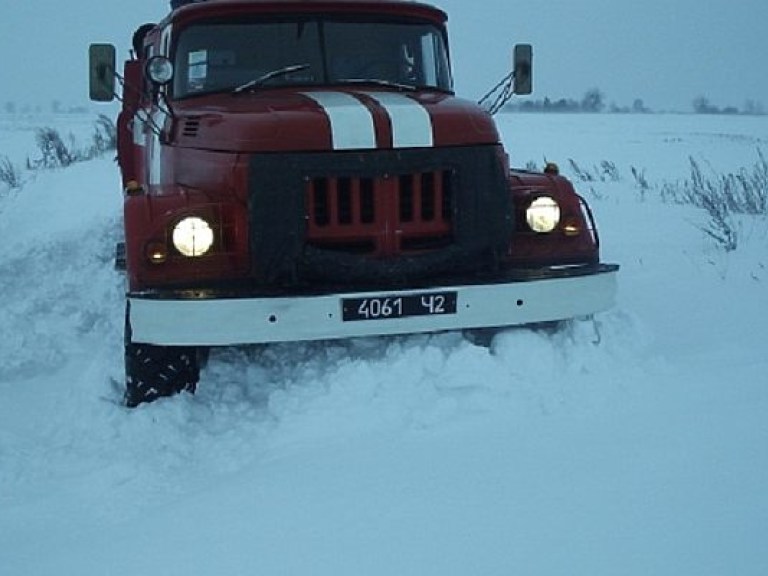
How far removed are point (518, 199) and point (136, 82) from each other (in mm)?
3568

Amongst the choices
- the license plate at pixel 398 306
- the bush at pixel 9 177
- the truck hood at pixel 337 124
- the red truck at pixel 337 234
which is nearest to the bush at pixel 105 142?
the bush at pixel 9 177

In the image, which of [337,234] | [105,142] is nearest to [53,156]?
[105,142]

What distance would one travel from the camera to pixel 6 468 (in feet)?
12.8

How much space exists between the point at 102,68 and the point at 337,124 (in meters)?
1.84

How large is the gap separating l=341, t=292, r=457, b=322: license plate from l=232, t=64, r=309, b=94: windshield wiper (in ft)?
5.63

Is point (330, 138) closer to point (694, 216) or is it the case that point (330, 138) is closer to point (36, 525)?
point (36, 525)

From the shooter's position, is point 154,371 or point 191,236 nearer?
point 191,236

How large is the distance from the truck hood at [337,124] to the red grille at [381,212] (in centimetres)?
18

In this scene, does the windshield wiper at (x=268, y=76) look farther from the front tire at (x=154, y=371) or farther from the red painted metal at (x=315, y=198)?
the front tire at (x=154, y=371)

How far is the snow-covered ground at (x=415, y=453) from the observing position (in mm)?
2949

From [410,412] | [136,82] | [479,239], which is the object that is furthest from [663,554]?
[136,82]

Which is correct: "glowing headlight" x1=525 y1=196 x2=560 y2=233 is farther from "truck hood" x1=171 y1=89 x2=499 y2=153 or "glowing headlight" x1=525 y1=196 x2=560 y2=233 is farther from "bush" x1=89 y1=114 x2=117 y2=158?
"bush" x1=89 y1=114 x2=117 y2=158

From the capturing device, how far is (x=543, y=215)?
5039 millimetres

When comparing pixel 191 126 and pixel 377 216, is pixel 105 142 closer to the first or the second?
pixel 191 126
